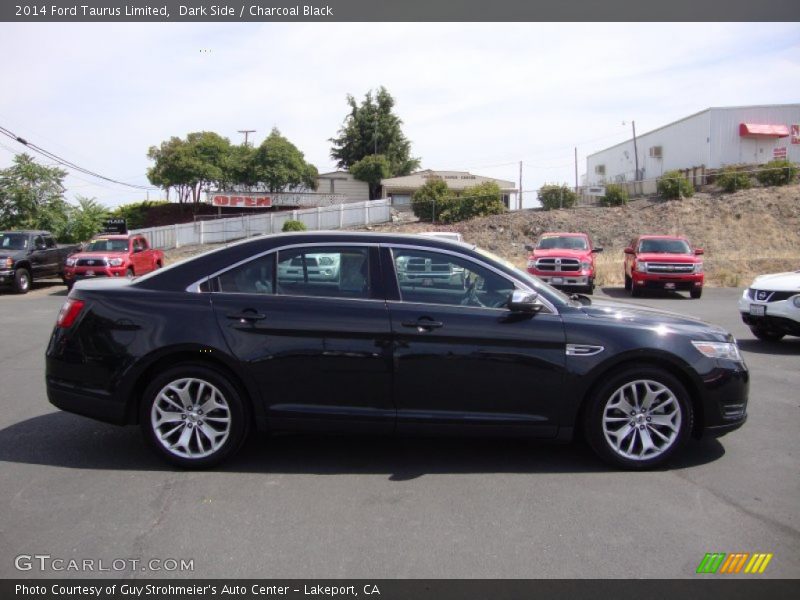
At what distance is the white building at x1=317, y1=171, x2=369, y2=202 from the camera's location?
56.3 m

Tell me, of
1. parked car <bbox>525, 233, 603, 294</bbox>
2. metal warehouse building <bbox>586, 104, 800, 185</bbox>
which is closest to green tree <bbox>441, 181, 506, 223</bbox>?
metal warehouse building <bbox>586, 104, 800, 185</bbox>

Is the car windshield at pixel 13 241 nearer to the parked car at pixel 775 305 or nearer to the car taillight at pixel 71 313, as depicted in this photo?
the car taillight at pixel 71 313

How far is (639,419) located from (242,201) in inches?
1866

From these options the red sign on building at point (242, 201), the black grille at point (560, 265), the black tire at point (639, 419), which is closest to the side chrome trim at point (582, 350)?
the black tire at point (639, 419)

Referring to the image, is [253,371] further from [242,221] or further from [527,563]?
[242,221]

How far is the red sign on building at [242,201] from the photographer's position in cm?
4884

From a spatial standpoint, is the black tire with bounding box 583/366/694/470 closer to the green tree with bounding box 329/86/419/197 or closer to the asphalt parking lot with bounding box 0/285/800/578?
the asphalt parking lot with bounding box 0/285/800/578

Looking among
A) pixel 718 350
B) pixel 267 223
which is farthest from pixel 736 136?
pixel 718 350

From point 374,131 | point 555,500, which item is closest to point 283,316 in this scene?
point 555,500

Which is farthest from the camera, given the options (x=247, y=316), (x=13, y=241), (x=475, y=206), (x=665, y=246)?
(x=475, y=206)

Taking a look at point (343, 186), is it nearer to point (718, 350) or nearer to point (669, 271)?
point (669, 271)

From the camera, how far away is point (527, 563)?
362cm

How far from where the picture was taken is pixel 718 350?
16.6 ft

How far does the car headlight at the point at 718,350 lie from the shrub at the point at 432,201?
110 feet
